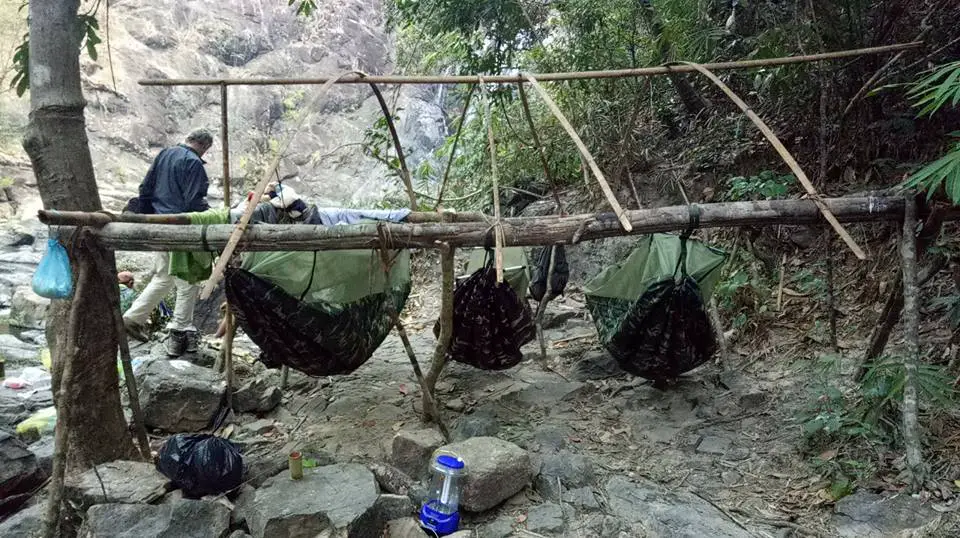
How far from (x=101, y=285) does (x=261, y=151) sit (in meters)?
12.9

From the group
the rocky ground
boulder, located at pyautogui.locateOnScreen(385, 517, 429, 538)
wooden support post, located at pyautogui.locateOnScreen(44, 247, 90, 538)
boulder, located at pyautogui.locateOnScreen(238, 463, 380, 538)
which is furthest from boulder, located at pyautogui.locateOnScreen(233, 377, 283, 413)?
boulder, located at pyautogui.locateOnScreen(385, 517, 429, 538)

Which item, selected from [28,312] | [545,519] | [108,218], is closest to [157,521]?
[108,218]

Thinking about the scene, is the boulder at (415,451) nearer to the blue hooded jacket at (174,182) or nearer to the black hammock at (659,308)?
the black hammock at (659,308)

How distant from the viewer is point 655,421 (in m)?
3.29

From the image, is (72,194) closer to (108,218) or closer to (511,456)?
(108,218)

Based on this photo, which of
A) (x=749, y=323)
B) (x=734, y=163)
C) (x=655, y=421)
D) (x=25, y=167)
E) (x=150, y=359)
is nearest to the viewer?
(x=655, y=421)

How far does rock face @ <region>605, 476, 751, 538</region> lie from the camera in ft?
7.55

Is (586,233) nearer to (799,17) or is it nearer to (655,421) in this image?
(655,421)

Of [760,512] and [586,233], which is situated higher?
[586,233]

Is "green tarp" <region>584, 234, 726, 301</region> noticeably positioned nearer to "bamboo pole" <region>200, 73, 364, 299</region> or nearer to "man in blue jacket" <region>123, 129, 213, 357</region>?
"bamboo pole" <region>200, 73, 364, 299</region>

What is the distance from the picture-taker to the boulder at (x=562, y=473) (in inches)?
102

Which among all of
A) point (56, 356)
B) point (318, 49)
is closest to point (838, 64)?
point (56, 356)

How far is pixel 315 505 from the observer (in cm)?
220

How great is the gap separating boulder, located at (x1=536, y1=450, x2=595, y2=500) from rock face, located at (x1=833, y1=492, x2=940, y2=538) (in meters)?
1.02
